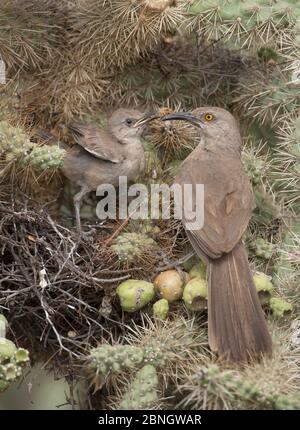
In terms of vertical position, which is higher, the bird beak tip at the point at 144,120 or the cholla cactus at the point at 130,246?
the bird beak tip at the point at 144,120

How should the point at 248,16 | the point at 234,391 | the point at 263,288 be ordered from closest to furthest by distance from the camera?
1. the point at 234,391
2. the point at 263,288
3. the point at 248,16

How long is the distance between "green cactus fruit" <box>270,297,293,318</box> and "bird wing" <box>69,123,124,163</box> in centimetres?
136

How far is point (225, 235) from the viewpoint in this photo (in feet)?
14.9

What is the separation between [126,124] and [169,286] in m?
1.21

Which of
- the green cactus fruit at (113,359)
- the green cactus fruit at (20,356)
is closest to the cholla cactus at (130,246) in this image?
the green cactus fruit at (113,359)

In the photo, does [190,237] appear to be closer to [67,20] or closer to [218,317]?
[218,317]

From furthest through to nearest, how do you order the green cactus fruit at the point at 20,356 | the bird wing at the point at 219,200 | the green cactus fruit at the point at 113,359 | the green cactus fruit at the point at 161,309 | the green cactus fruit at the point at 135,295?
the bird wing at the point at 219,200 → the green cactus fruit at the point at 135,295 → the green cactus fruit at the point at 161,309 → the green cactus fruit at the point at 113,359 → the green cactus fruit at the point at 20,356

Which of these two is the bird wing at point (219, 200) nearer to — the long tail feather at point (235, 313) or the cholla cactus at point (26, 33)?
the long tail feather at point (235, 313)

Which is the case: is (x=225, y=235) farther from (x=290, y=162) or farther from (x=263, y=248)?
(x=290, y=162)

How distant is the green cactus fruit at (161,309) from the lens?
430 cm

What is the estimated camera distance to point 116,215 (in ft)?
16.7

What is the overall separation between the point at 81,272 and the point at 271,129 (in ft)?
5.08

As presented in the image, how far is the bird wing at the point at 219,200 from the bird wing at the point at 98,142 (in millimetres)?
417

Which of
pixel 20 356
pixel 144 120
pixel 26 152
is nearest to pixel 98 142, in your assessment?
pixel 144 120
